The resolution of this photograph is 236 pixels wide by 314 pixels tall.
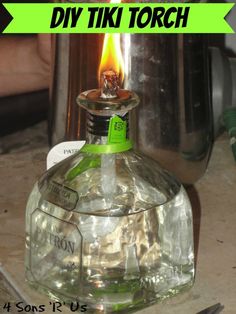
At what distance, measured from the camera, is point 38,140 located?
80 cm

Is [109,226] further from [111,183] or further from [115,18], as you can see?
[115,18]

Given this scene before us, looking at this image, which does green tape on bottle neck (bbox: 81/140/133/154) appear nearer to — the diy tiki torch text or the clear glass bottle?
the clear glass bottle

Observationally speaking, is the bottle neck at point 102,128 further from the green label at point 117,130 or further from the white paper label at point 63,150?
the white paper label at point 63,150

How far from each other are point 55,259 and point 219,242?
0.45 ft

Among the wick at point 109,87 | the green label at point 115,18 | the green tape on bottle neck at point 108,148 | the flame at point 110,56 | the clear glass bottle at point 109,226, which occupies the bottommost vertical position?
the clear glass bottle at point 109,226

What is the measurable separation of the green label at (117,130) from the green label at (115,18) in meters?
0.12

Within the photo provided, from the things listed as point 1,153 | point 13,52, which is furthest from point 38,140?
point 13,52

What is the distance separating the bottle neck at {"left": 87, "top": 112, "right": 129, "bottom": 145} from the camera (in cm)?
46

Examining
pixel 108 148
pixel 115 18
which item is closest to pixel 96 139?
pixel 108 148

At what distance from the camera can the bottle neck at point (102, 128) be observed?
1.50 feet

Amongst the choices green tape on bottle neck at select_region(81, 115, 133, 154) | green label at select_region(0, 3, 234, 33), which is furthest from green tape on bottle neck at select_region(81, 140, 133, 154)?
green label at select_region(0, 3, 234, 33)

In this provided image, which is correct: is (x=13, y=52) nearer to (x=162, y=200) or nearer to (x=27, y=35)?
(x=27, y=35)

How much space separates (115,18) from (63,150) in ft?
0.39

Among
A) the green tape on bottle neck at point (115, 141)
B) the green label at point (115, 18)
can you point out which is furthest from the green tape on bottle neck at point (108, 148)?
the green label at point (115, 18)
